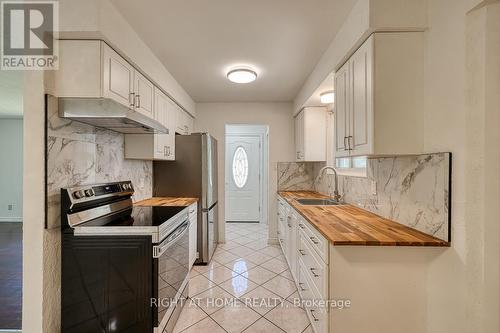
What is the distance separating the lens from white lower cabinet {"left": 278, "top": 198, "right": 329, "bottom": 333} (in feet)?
4.93

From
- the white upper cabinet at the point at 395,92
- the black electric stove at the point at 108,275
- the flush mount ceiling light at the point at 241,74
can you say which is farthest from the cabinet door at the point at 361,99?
the black electric stove at the point at 108,275

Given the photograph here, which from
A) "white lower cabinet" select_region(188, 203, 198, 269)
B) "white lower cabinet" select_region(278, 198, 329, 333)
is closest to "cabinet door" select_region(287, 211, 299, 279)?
"white lower cabinet" select_region(278, 198, 329, 333)

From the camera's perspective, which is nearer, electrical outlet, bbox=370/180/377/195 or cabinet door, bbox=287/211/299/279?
electrical outlet, bbox=370/180/377/195

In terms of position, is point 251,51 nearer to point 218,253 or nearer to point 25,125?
point 25,125

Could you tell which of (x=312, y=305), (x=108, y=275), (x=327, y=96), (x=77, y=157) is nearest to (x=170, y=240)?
(x=108, y=275)

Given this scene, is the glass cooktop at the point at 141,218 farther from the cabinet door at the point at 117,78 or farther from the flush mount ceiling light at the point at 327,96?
the flush mount ceiling light at the point at 327,96

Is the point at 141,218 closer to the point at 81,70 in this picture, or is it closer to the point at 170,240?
the point at 170,240

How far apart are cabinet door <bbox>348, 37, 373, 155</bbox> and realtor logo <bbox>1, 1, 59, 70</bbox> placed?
206cm

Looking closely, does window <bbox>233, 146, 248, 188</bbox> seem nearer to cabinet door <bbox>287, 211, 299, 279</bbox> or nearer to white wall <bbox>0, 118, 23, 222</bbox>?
cabinet door <bbox>287, 211, 299, 279</bbox>

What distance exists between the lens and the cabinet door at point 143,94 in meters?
2.09

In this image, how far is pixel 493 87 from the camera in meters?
1.10

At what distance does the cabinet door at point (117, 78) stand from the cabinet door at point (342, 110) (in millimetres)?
1779

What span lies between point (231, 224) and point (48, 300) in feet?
13.7

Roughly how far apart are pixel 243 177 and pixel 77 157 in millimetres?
4124
